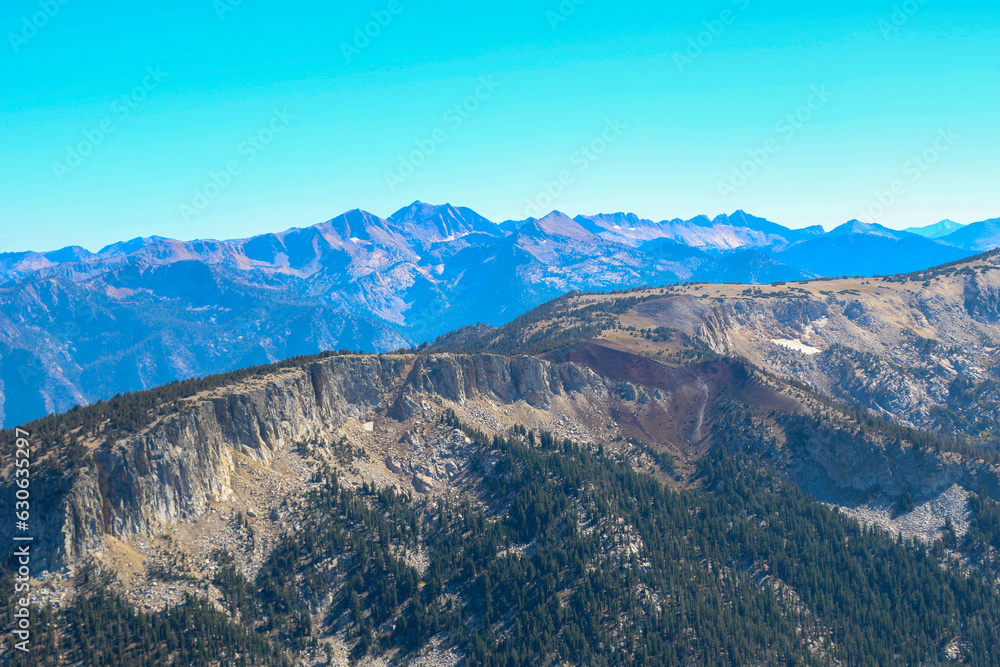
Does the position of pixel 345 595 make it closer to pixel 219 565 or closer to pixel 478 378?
pixel 219 565

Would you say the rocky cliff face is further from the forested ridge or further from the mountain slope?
the forested ridge

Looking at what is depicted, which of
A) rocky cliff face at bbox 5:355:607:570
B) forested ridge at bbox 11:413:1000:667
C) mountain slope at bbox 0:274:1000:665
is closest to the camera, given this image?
rocky cliff face at bbox 5:355:607:570

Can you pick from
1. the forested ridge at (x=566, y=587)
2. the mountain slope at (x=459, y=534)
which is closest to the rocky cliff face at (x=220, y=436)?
the mountain slope at (x=459, y=534)

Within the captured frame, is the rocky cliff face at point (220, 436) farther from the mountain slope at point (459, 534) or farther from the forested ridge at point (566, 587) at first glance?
the forested ridge at point (566, 587)

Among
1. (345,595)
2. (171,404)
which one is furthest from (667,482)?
(171,404)

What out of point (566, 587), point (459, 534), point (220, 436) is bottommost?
point (566, 587)

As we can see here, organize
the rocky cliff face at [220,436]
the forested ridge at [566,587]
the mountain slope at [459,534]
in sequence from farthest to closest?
1. the forested ridge at [566,587]
2. the mountain slope at [459,534]
3. the rocky cliff face at [220,436]

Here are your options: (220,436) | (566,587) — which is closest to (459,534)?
(566,587)

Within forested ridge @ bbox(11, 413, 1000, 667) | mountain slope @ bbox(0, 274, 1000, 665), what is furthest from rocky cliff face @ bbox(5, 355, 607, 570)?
forested ridge @ bbox(11, 413, 1000, 667)

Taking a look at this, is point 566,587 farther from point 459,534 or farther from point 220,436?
point 220,436

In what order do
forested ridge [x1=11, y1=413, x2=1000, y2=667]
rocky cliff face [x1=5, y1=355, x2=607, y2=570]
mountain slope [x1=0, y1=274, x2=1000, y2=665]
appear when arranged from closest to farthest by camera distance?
rocky cliff face [x1=5, y1=355, x2=607, y2=570], mountain slope [x1=0, y1=274, x2=1000, y2=665], forested ridge [x1=11, y1=413, x2=1000, y2=667]

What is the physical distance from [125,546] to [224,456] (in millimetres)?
25381

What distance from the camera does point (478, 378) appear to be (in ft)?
643

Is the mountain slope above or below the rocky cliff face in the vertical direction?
below
